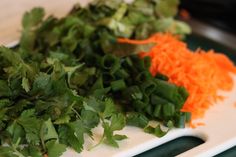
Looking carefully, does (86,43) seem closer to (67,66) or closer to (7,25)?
(67,66)

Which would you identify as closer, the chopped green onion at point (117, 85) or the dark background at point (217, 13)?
the chopped green onion at point (117, 85)

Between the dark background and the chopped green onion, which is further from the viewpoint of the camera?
the dark background

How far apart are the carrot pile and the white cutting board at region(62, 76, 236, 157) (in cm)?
4

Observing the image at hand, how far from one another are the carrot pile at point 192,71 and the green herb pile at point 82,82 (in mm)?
41

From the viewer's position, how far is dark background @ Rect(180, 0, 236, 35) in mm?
1875

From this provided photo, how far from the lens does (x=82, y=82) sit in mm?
1169

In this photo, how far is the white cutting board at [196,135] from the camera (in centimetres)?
103

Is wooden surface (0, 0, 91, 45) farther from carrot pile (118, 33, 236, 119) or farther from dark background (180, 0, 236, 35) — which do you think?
dark background (180, 0, 236, 35)

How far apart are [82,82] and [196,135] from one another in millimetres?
313

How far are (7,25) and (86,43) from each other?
1.06 ft

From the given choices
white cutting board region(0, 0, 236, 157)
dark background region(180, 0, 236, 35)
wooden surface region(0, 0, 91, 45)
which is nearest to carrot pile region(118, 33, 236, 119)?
white cutting board region(0, 0, 236, 157)

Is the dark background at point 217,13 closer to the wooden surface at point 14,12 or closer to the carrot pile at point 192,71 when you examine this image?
the carrot pile at point 192,71

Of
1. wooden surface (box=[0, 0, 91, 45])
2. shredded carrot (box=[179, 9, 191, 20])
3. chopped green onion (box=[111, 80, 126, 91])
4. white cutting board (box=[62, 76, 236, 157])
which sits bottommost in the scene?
white cutting board (box=[62, 76, 236, 157])

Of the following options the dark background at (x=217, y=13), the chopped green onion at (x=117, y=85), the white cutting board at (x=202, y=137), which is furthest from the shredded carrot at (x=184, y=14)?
the chopped green onion at (x=117, y=85)
